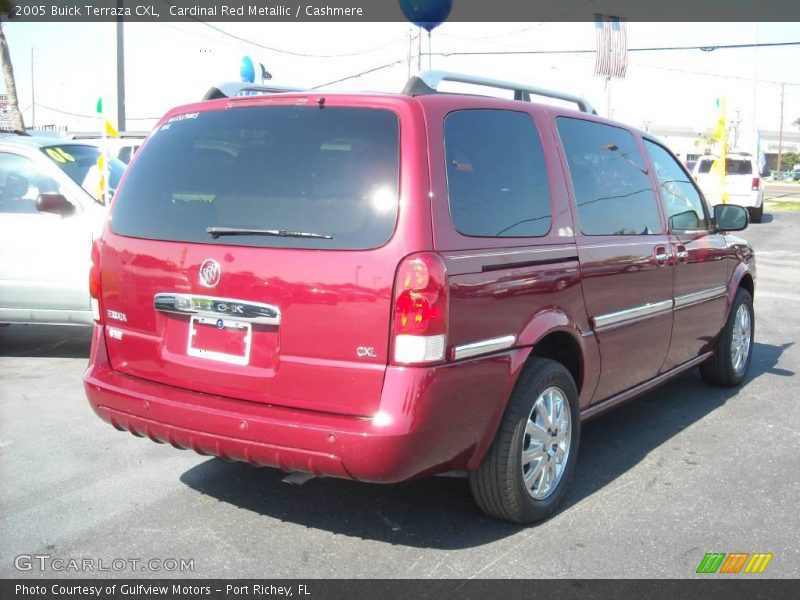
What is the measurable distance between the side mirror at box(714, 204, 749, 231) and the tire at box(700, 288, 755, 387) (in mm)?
631

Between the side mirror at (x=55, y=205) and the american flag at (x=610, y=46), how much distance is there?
1428cm

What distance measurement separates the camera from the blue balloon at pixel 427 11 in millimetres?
10750

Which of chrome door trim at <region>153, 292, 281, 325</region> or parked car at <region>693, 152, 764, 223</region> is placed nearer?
chrome door trim at <region>153, 292, 281, 325</region>

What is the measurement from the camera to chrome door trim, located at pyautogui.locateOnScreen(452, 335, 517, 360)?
328cm

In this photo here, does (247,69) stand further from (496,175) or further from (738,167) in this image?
(738,167)

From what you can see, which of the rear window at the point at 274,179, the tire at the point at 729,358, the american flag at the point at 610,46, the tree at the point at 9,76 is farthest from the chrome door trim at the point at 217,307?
the tree at the point at 9,76

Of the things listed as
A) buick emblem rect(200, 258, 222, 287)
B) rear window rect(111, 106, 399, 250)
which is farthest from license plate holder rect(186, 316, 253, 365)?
rear window rect(111, 106, 399, 250)

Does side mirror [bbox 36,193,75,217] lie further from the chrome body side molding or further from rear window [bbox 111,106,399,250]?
the chrome body side molding

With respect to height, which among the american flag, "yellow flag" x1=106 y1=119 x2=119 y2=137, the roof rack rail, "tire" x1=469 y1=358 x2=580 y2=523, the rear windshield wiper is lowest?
"tire" x1=469 y1=358 x2=580 y2=523

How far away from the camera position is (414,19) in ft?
36.1

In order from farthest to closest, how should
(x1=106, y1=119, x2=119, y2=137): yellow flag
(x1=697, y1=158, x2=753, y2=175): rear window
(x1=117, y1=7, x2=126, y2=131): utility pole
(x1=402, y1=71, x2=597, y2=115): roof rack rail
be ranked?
(x1=697, y1=158, x2=753, y2=175): rear window → (x1=117, y1=7, x2=126, y2=131): utility pole → (x1=106, y1=119, x2=119, y2=137): yellow flag → (x1=402, y1=71, x2=597, y2=115): roof rack rail

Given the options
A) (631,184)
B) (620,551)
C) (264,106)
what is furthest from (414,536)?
(631,184)

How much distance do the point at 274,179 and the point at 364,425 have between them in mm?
1077

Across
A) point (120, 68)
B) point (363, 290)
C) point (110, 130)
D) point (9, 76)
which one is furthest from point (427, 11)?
point (9, 76)
